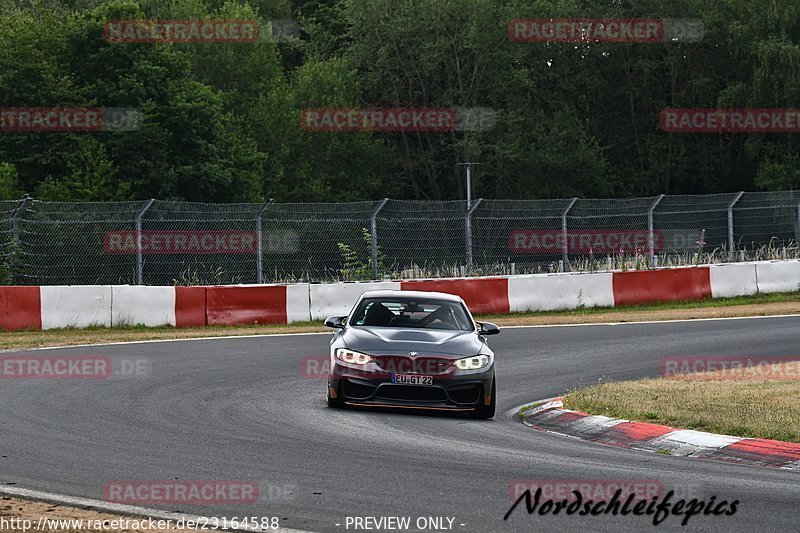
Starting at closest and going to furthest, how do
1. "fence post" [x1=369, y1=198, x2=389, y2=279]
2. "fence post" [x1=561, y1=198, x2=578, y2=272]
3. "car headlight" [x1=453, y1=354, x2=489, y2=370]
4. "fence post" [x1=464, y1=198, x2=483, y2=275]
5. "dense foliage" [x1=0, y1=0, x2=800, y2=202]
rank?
"car headlight" [x1=453, y1=354, x2=489, y2=370] → "fence post" [x1=369, y1=198, x2=389, y2=279] → "fence post" [x1=464, y1=198, x2=483, y2=275] → "fence post" [x1=561, y1=198, x2=578, y2=272] → "dense foliage" [x1=0, y1=0, x2=800, y2=202]

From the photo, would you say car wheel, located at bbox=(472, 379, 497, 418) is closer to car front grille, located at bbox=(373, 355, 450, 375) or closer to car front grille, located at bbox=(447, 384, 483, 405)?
car front grille, located at bbox=(447, 384, 483, 405)

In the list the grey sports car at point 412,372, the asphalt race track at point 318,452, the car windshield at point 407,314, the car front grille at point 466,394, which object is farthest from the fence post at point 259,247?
the car front grille at point 466,394

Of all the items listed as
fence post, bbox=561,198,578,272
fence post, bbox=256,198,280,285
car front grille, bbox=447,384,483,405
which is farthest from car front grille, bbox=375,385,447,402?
fence post, bbox=561,198,578,272

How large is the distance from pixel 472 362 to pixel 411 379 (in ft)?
2.00

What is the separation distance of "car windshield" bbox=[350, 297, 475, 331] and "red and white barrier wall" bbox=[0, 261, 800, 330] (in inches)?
400

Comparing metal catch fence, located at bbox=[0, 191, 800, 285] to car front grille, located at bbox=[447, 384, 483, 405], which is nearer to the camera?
car front grille, located at bbox=[447, 384, 483, 405]

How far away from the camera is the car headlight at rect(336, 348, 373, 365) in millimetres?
12078

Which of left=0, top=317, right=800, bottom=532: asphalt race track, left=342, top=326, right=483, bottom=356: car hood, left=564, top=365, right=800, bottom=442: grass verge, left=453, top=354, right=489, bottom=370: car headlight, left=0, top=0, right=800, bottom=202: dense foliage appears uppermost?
left=0, top=0, right=800, bottom=202: dense foliage

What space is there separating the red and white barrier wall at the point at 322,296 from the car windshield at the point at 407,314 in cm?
1016

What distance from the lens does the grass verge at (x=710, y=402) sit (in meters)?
10.8

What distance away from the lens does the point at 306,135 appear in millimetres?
67312

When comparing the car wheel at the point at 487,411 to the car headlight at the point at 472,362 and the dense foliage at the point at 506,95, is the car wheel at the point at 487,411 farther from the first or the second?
the dense foliage at the point at 506,95

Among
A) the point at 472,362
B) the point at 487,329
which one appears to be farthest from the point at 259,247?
the point at 472,362

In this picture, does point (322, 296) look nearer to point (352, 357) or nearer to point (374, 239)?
point (374, 239)
